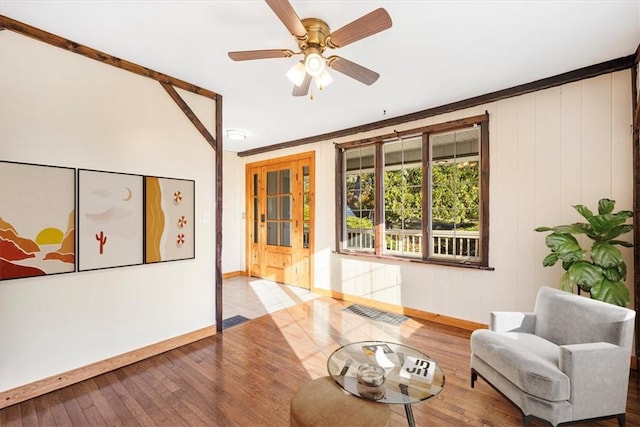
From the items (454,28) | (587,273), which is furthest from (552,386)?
(454,28)

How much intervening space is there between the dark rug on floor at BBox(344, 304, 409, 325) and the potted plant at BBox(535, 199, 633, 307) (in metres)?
1.87

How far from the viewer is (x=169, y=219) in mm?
3074

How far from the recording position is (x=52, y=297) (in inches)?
93.0

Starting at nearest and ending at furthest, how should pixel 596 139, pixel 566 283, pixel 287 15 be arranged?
pixel 287 15, pixel 566 283, pixel 596 139

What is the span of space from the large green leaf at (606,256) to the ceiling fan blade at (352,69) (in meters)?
2.25

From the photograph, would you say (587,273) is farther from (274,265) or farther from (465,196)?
(274,265)

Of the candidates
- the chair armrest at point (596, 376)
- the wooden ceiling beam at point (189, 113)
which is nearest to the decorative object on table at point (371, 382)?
the chair armrest at point (596, 376)

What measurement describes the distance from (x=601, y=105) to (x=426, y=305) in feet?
9.16

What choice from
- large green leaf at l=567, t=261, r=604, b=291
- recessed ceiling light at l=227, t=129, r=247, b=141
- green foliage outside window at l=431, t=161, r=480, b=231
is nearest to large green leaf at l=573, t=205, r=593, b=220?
large green leaf at l=567, t=261, r=604, b=291

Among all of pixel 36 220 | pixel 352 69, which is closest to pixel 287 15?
pixel 352 69

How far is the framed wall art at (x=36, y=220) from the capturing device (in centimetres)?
215

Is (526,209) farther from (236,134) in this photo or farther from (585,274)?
(236,134)

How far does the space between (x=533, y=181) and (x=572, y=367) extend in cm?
205

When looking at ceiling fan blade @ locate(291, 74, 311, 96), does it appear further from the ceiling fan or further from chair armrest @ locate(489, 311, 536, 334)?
chair armrest @ locate(489, 311, 536, 334)
